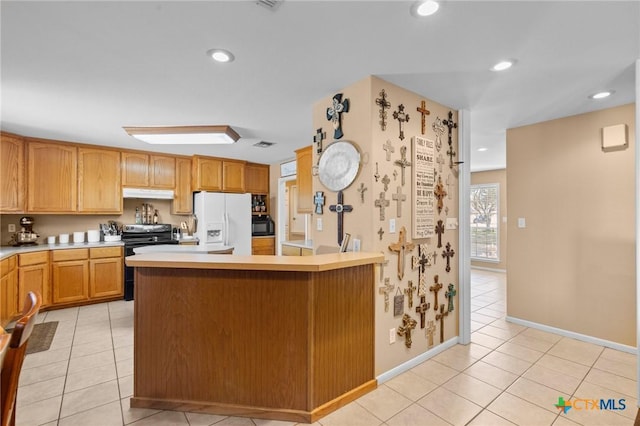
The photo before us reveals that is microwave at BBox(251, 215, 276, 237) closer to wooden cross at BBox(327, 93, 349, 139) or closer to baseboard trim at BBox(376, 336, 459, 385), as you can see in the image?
wooden cross at BBox(327, 93, 349, 139)

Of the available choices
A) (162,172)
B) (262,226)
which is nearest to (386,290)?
(262,226)

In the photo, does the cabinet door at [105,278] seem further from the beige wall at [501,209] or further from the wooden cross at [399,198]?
the beige wall at [501,209]

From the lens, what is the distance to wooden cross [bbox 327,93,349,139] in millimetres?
2463

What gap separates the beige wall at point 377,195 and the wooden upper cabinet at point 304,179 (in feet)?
4.29

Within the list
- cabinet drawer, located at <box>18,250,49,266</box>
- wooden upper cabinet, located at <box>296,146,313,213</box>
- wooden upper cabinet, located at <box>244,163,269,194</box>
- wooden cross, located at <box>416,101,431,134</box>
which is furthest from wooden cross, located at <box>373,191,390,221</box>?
cabinet drawer, located at <box>18,250,49,266</box>

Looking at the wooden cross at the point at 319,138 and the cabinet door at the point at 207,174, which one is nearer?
the wooden cross at the point at 319,138

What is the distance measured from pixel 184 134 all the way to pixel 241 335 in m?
2.81

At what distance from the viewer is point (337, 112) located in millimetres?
2514

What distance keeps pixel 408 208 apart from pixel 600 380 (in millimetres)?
2025

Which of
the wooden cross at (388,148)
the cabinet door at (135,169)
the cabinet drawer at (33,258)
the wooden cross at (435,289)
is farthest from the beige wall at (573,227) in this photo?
the cabinet drawer at (33,258)

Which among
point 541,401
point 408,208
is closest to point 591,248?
point 541,401

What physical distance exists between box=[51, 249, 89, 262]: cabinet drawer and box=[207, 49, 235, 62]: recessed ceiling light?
3.70 metres

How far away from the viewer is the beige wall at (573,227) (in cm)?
288

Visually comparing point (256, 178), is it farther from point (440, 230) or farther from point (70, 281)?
point (440, 230)
